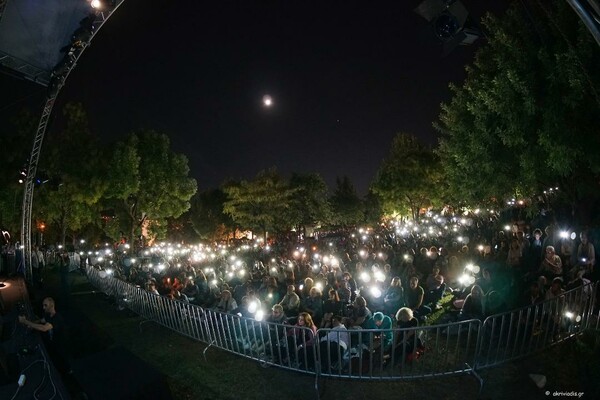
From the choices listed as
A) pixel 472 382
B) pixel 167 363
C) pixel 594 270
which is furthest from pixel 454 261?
pixel 167 363

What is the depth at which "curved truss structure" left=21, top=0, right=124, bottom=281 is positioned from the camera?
10.9 metres

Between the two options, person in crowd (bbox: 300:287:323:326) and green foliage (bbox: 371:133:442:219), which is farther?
green foliage (bbox: 371:133:442:219)

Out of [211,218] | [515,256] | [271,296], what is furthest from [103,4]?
[211,218]

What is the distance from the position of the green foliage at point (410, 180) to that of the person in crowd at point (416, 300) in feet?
99.9

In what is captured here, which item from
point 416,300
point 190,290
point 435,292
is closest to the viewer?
point 416,300

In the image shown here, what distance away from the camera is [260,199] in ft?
121

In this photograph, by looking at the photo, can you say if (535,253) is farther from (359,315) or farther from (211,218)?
(211,218)

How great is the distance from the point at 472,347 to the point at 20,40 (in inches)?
583

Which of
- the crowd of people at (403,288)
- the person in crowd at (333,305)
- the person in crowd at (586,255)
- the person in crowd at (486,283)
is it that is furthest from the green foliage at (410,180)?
the person in crowd at (333,305)

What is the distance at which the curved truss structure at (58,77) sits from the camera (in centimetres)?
1092

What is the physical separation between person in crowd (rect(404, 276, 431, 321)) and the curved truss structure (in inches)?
457

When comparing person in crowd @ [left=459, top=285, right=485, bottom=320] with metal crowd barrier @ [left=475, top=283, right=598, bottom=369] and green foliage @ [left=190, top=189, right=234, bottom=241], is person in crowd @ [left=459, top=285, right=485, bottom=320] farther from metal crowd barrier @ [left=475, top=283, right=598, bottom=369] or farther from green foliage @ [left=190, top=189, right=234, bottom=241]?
green foliage @ [left=190, top=189, right=234, bottom=241]

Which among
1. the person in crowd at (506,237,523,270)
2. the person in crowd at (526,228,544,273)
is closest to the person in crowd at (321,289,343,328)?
the person in crowd at (506,237,523,270)

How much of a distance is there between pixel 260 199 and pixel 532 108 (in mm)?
28928
